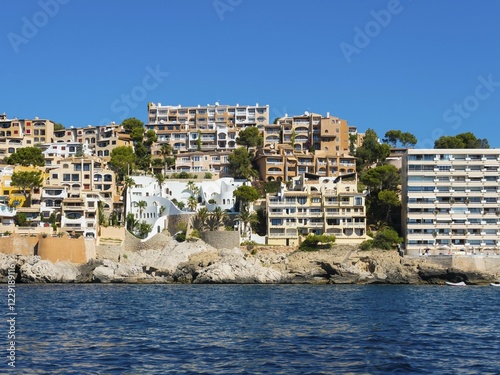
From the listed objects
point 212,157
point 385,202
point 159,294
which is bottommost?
point 159,294

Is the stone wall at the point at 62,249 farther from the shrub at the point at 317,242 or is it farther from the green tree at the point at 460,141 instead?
the green tree at the point at 460,141

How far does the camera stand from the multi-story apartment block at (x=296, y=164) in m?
113

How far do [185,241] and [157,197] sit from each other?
429 inches

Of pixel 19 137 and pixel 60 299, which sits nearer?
pixel 60 299

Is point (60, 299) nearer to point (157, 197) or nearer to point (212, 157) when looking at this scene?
point (157, 197)

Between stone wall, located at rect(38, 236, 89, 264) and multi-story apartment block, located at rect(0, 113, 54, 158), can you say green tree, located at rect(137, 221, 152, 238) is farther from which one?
multi-story apartment block, located at rect(0, 113, 54, 158)

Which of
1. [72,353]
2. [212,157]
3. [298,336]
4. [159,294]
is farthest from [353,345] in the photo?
[212,157]

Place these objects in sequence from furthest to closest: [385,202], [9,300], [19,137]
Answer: [19,137], [385,202], [9,300]

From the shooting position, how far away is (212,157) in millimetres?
120312

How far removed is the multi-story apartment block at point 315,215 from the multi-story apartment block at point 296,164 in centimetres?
1581

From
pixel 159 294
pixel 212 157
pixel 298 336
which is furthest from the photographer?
pixel 212 157

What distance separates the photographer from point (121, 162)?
369 feet

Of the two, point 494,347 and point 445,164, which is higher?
point 445,164

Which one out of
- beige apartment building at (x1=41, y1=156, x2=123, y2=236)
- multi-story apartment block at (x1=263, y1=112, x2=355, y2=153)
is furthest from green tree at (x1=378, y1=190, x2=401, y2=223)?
beige apartment building at (x1=41, y1=156, x2=123, y2=236)
